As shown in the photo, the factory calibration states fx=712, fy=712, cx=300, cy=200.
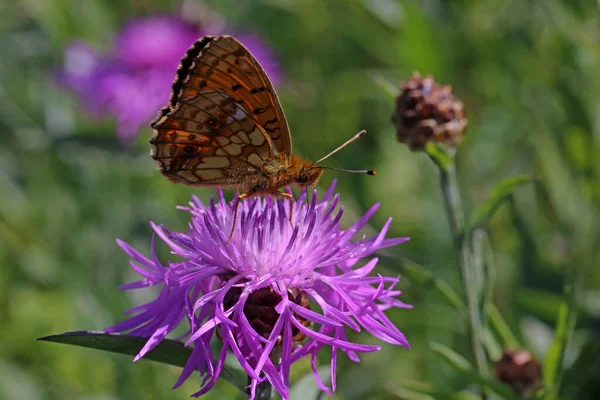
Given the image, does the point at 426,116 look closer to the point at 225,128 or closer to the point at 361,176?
the point at 225,128

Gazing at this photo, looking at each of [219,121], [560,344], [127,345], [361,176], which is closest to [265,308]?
[127,345]

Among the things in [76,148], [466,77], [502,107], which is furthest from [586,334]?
[76,148]

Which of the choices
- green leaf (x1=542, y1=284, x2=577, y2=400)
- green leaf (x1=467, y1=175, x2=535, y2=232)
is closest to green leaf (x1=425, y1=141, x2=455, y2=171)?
green leaf (x1=467, y1=175, x2=535, y2=232)

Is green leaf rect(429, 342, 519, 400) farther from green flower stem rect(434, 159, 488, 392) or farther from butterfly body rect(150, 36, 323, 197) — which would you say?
butterfly body rect(150, 36, 323, 197)

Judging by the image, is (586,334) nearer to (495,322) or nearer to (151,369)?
(495,322)

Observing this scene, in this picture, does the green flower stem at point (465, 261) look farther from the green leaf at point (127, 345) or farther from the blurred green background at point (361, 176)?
the green leaf at point (127, 345)

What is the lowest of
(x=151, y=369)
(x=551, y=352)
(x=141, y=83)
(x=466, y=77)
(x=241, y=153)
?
(x=151, y=369)
